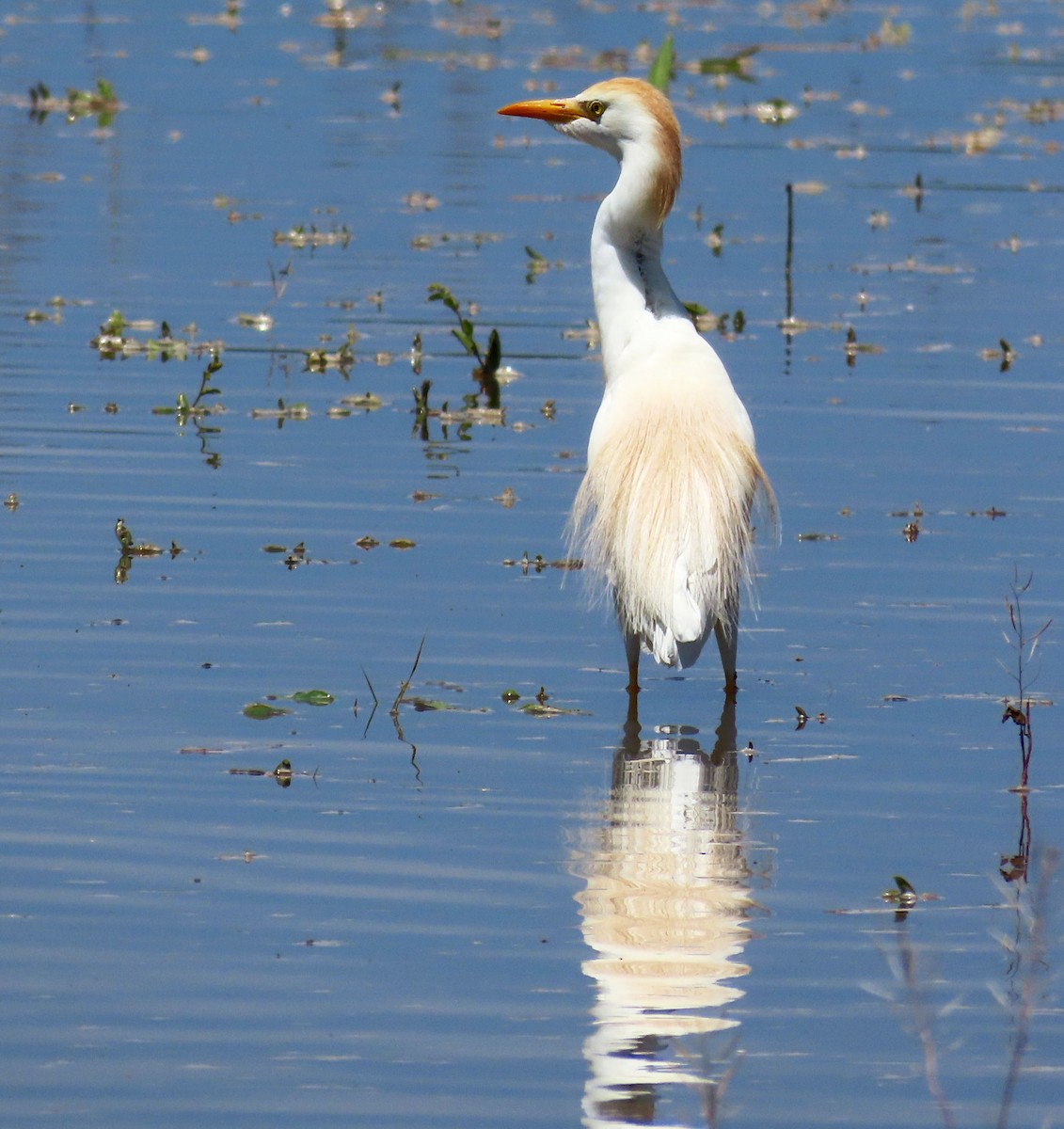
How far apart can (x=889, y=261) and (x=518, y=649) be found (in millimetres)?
8347

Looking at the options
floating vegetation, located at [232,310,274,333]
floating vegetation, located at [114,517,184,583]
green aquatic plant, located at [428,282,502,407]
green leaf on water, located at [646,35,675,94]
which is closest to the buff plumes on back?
floating vegetation, located at [114,517,184,583]

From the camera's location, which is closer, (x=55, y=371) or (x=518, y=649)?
(x=518, y=649)

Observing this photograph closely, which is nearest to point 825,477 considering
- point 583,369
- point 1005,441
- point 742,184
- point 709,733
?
point 1005,441

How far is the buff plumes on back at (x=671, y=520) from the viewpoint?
270 inches

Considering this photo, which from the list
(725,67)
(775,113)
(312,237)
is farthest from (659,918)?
(725,67)

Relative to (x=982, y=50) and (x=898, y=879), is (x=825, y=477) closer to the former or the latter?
(x=898, y=879)

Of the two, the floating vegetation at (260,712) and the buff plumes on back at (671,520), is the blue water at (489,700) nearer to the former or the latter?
the floating vegetation at (260,712)

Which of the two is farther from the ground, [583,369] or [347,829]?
[583,369]

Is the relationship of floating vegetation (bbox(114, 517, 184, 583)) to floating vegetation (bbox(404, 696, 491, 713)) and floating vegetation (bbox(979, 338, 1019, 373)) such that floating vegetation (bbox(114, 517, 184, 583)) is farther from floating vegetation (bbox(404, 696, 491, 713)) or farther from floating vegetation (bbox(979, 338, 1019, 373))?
floating vegetation (bbox(979, 338, 1019, 373))

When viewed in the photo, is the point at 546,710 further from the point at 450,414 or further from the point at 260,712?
the point at 450,414

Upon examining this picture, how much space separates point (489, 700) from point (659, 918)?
1.90m

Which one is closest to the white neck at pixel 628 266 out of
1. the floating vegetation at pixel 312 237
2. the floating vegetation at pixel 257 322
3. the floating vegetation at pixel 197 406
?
the floating vegetation at pixel 197 406

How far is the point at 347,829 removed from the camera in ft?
19.3

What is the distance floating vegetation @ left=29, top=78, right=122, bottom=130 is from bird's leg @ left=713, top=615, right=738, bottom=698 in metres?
14.2
